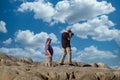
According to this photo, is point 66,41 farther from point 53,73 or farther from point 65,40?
point 53,73

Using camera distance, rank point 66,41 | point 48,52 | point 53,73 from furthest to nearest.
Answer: point 66,41
point 48,52
point 53,73

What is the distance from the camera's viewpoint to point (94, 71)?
27594mm

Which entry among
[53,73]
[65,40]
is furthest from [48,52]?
[53,73]

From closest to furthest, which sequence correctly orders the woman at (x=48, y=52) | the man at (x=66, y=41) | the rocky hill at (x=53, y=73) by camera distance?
the rocky hill at (x=53, y=73)
the woman at (x=48, y=52)
the man at (x=66, y=41)

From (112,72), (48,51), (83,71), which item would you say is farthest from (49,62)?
(112,72)

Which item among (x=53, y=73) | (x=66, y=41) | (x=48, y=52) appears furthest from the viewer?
(x=66, y=41)

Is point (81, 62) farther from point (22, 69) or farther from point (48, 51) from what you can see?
point (22, 69)

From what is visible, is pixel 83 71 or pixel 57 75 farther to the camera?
pixel 83 71

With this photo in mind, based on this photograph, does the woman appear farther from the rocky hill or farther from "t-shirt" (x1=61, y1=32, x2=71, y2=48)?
the rocky hill

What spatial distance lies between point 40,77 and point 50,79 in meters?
1.28

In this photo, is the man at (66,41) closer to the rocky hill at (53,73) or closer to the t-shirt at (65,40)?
the t-shirt at (65,40)

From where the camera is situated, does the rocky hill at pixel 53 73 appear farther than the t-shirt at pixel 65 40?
No

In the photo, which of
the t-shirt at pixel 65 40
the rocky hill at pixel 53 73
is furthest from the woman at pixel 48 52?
the rocky hill at pixel 53 73

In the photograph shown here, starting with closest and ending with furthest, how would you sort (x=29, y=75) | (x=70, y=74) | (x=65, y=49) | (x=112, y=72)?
(x=29, y=75)
(x=70, y=74)
(x=112, y=72)
(x=65, y=49)
